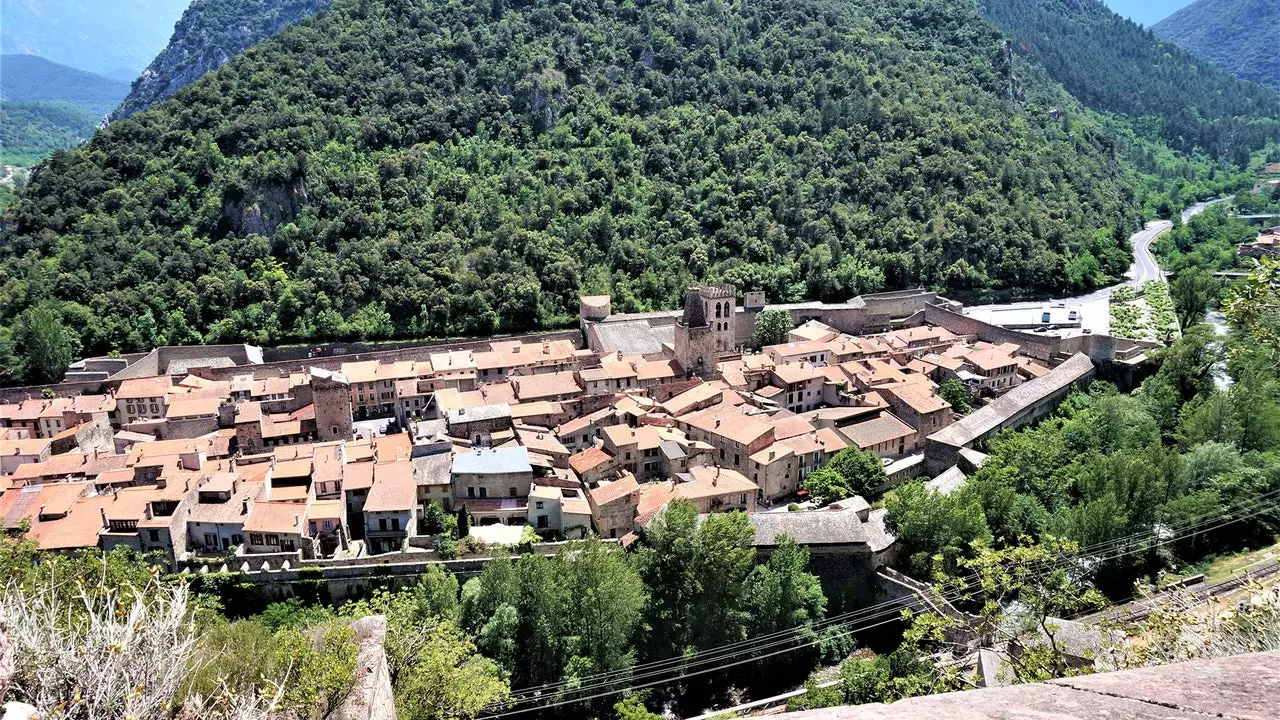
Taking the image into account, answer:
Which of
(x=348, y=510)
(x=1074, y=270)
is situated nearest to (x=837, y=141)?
(x=1074, y=270)

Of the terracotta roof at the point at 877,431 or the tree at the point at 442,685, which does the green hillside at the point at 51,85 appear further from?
the tree at the point at 442,685

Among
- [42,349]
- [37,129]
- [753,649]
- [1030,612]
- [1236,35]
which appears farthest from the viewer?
[1236,35]

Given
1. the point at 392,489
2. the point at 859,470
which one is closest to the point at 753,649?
the point at 859,470

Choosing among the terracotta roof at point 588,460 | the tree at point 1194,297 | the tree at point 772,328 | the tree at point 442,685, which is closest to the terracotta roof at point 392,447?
the terracotta roof at point 588,460

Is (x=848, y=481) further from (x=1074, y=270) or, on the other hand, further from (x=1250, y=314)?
(x=1074, y=270)

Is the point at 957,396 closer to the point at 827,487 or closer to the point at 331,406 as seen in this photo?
the point at 827,487

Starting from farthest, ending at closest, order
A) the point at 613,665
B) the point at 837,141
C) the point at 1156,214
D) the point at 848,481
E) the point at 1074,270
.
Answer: the point at 1156,214, the point at 837,141, the point at 1074,270, the point at 848,481, the point at 613,665
